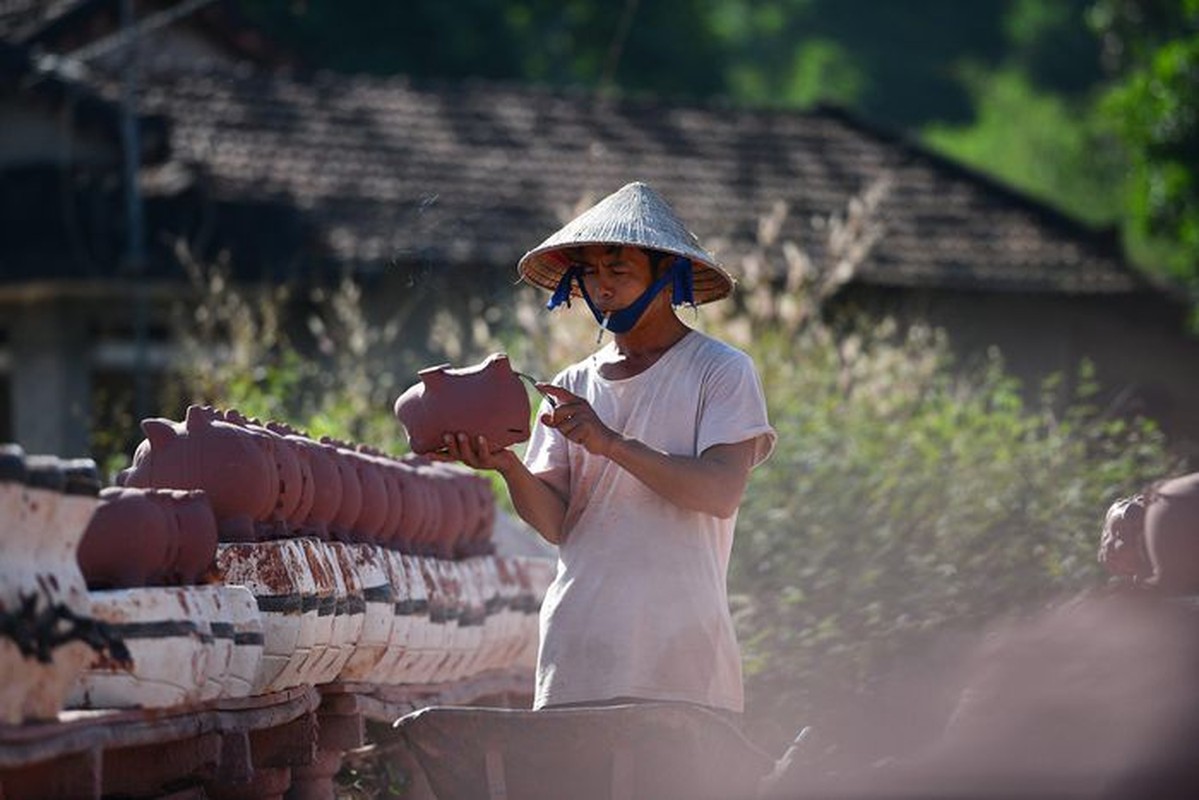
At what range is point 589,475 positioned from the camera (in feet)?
18.8

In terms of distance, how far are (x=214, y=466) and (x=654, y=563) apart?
3.86 ft

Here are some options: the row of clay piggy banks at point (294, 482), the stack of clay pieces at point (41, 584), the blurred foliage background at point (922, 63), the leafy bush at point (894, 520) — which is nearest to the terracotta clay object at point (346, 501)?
the row of clay piggy banks at point (294, 482)

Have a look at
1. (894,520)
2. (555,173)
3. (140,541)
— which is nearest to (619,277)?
(140,541)

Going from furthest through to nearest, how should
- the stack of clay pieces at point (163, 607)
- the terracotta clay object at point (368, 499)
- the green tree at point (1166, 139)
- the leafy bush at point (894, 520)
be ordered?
1. the green tree at point (1166, 139)
2. the leafy bush at point (894, 520)
3. the terracotta clay object at point (368, 499)
4. the stack of clay pieces at point (163, 607)

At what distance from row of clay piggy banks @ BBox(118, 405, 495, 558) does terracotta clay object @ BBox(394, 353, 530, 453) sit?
523mm

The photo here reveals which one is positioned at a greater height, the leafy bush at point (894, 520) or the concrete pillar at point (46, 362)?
the concrete pillar at point (46, 362)

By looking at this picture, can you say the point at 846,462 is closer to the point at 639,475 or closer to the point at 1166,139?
the point at 639,475

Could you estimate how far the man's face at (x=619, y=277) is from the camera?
5.68 m

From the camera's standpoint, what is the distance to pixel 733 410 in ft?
18.1

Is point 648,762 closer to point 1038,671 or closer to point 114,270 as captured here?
point 1038,671

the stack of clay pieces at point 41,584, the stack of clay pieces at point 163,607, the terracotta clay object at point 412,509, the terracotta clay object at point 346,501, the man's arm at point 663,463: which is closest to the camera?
the stack of clay pieces at point 41,584

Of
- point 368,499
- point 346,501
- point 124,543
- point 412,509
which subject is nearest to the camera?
point 124,543

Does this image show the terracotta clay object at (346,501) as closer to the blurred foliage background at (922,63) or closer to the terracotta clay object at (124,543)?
the terracotta clay object at (124,543)

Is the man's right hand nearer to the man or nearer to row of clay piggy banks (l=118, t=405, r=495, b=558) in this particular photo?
the man
